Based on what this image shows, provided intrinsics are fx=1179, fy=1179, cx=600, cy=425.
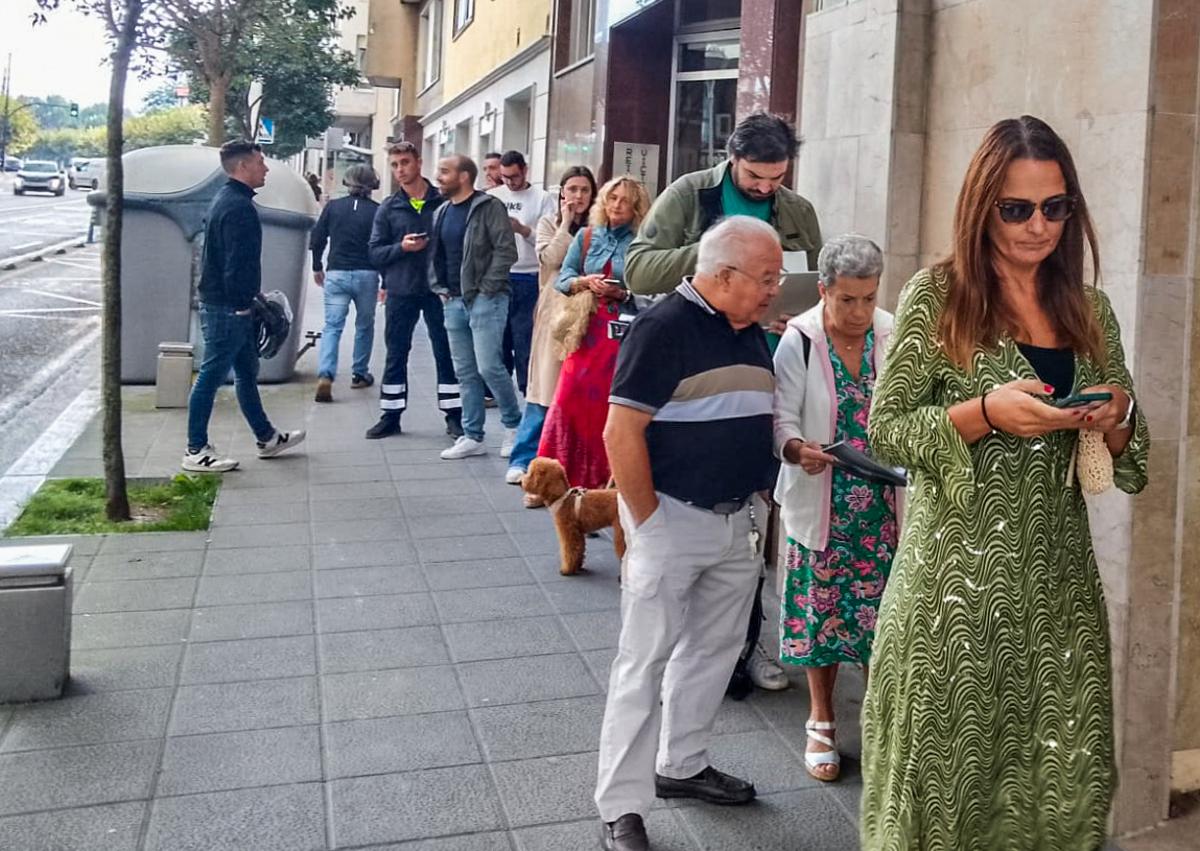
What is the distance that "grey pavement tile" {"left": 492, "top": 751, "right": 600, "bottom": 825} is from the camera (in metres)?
3.54

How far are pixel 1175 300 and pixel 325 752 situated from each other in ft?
9.70

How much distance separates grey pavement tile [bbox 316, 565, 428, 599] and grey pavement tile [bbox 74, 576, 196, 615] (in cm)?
60

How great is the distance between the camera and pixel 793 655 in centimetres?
389

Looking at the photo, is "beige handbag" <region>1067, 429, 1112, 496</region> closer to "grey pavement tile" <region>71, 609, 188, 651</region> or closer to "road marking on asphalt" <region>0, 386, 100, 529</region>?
"grey pavement tile" <region>71, 609, 188, 651</region>

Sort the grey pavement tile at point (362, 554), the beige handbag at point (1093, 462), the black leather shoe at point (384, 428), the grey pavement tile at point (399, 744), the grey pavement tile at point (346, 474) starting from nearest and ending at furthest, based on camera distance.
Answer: the beige handbag at point (1093, 462), the grey pavement tile at point (399, 744), the grey pavement tile at point (362, 554), the grey pavement tile at point (346, 474), the black leather shoe at point (384, 428)

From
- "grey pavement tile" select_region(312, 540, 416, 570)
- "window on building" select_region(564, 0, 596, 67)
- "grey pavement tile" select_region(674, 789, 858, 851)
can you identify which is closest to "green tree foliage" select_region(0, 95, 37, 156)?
"window on building" select_region(564, 0, 596, 67)

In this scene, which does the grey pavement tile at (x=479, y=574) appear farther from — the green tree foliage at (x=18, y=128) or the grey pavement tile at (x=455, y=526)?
the green tree foliage at (x=18, y=128)

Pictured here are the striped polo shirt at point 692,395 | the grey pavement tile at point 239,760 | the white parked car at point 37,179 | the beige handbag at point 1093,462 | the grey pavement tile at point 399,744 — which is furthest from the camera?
the white parked car at point 37,179

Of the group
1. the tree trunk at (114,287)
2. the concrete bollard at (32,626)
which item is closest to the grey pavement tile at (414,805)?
the concrete bollard at (32,626)

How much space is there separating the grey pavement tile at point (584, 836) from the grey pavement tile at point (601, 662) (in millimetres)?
1014

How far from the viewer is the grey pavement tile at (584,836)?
11.0 ft

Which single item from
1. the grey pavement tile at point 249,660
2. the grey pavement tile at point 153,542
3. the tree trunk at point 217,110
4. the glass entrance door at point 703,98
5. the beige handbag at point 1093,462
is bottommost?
the grey pavement tile at point 249,660

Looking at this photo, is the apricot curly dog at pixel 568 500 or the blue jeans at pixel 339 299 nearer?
the apricot curly dog at pixel 568 500

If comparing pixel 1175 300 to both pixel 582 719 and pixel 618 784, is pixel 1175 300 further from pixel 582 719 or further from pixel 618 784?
pixel 582 719
